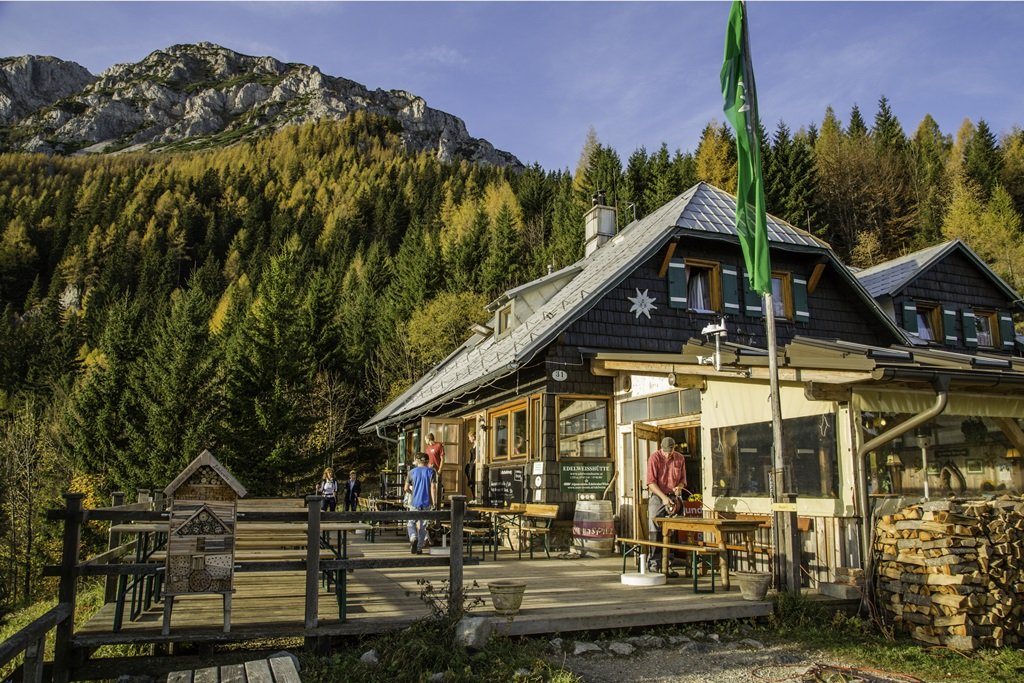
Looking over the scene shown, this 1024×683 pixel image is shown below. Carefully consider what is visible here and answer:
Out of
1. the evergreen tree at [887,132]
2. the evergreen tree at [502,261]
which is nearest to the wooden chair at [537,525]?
the evergreen tree at [502,261]

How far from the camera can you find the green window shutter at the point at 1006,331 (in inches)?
828

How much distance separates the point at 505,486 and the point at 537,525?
1.51 meters

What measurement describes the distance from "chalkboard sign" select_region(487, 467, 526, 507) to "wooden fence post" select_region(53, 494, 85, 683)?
8.75m

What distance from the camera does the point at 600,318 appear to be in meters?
13.9

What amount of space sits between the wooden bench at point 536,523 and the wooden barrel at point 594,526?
16.4 inches

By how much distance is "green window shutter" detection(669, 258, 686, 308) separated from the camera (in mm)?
14633

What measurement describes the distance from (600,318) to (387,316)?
26.3m

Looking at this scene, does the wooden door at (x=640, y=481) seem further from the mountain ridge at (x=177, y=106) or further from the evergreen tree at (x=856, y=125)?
the mountain ridge at (x=177, y=106)

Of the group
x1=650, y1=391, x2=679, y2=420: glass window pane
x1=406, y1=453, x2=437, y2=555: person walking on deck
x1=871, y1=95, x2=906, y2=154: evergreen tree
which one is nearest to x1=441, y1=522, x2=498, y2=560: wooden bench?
x1=406, y1=453, x2=437, y2=555: person walking on deck

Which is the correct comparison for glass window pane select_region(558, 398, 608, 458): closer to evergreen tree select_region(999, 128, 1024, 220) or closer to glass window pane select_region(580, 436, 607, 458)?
glass window pane select_region(580, 436, 607, 458)

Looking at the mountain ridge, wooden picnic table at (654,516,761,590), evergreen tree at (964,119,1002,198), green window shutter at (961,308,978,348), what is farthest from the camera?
the mountain ridge

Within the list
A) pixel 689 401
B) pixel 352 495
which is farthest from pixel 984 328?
pixel 352 495

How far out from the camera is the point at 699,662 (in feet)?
20.9

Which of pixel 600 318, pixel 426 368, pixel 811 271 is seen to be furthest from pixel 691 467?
pixel 426 368
